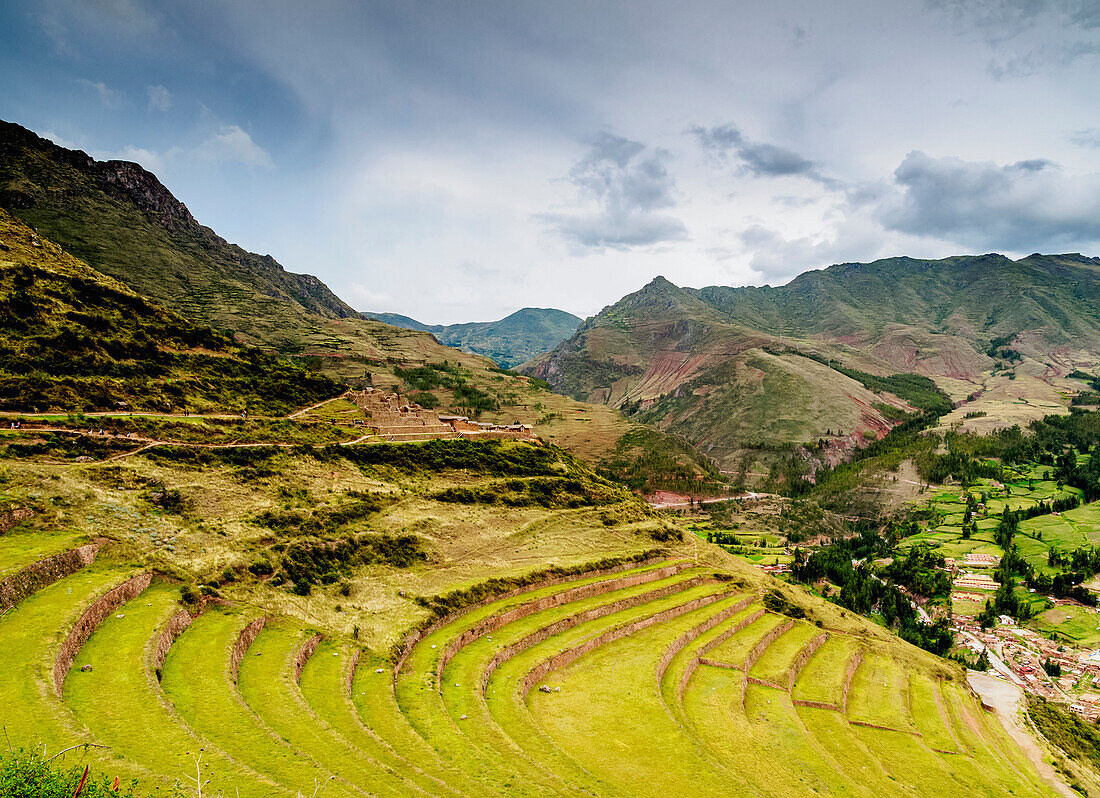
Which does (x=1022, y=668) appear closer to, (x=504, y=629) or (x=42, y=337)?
(x=504, y=629)

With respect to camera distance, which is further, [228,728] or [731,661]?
[731,661]

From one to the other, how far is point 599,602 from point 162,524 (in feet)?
112

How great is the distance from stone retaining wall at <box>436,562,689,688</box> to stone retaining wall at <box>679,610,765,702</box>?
350 inches

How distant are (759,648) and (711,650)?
17.8 ft

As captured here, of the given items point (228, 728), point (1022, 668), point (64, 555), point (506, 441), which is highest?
point (506, 441)

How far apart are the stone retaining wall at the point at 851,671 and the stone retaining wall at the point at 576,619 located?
1431 cm

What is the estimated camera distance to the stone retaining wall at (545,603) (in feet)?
120

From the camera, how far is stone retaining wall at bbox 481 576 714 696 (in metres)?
36.1

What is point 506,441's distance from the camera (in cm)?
7150

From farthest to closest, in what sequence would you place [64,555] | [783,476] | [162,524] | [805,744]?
[783,476] → [162,524] → [805,744] → [64,555]

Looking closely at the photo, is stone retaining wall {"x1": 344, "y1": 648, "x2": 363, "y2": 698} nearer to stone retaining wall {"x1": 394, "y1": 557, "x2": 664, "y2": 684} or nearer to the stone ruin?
stone retaining wall {"x1": 394, "y1": 557, "x2": 664, "y2": 684}

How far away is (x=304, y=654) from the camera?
100ft

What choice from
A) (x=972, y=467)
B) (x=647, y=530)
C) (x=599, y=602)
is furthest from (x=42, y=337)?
(x=972, y=467)

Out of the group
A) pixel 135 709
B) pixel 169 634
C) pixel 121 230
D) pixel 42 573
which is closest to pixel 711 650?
pixel 169 634
